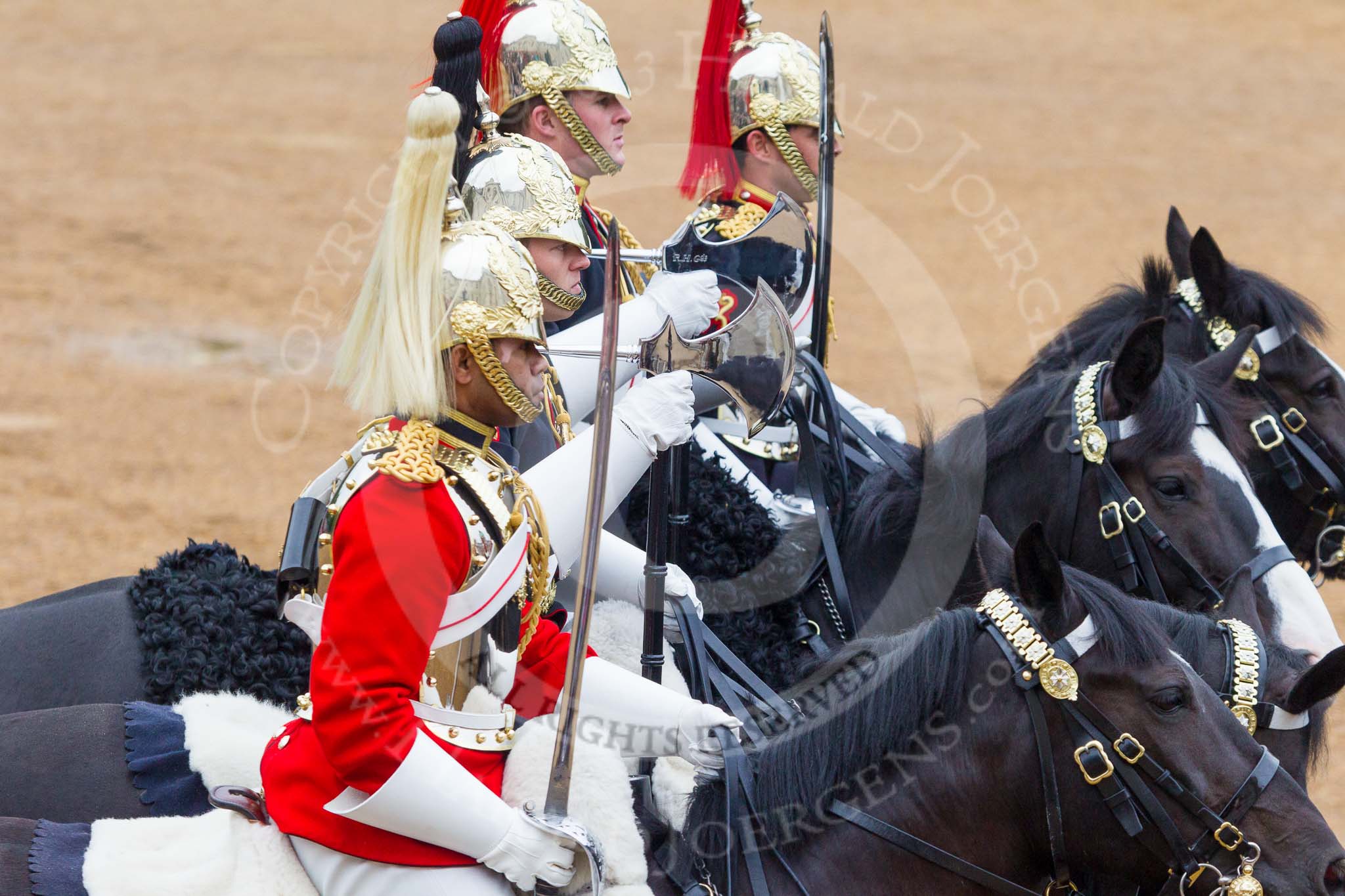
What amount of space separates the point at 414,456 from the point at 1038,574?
0.93 metres

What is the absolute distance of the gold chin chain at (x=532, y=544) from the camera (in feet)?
7.26

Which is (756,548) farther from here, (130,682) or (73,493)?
(73,493)

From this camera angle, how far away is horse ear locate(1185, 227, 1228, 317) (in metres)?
3.82

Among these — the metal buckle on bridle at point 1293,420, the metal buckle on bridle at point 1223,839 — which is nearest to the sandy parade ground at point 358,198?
the metal buckle on bridle at point 1293,420

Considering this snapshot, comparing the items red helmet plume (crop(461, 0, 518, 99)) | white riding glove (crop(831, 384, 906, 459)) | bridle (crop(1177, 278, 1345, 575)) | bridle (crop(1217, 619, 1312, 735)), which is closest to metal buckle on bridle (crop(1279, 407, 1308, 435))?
bridle (crop(1177, 278, 1345, 575))

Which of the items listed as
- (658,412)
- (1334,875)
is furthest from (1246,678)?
(658,412)

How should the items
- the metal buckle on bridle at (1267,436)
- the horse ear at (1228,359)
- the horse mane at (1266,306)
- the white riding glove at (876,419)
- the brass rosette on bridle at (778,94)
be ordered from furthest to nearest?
the white riding glove at (876,419)
the brass rosette on bridle at (778,94)
the horse mane at (1266,306)
the metal buckle on bridle at (1267,436)
the horse ear at (1228,359)

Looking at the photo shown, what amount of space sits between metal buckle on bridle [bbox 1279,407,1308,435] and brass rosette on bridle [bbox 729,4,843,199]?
1.36 meters

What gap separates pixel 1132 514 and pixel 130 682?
81.8 inches

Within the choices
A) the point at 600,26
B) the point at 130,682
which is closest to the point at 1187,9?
the point at 600,26

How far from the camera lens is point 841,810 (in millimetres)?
2279

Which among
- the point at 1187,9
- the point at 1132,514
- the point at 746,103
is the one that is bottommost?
the point at 1132,514

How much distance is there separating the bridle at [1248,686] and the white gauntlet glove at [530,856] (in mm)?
1237

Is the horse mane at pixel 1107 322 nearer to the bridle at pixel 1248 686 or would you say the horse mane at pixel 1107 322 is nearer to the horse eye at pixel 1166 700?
the bridle at pixel 1248 686
